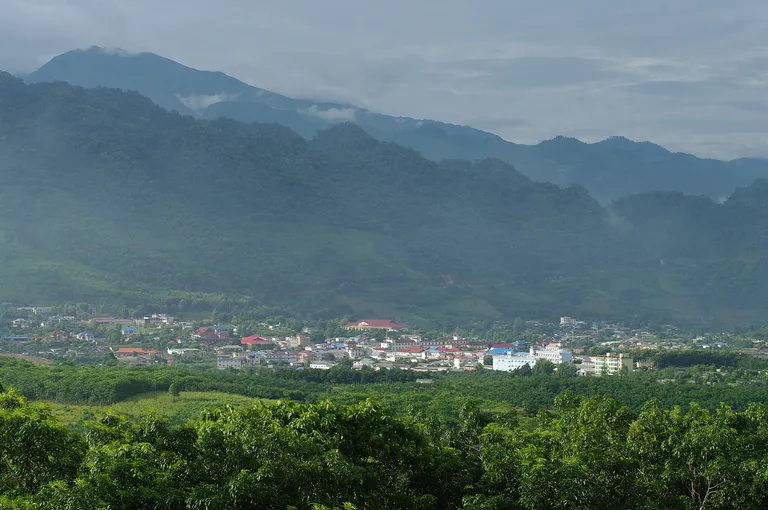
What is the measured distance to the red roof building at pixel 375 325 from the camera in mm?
114637

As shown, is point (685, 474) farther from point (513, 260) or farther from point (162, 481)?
point (513, 260)

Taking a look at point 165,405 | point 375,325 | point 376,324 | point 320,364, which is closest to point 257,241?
point 376,324

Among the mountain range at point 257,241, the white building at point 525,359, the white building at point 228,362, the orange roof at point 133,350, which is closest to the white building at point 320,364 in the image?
the white building at point 228,362

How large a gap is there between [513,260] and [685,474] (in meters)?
160

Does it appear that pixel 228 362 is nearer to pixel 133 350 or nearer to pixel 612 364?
pixel 133 350

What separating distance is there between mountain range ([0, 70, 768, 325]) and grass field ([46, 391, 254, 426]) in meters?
69.7

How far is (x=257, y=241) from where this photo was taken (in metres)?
158

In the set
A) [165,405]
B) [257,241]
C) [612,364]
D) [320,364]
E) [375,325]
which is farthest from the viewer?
[257,241]

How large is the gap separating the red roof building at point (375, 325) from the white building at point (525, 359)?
34526mm

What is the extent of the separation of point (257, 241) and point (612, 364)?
96.9 m

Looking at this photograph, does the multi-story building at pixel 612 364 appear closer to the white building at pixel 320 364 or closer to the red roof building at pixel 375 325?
the white building at pixel 320 364

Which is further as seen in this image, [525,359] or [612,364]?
[525,359]

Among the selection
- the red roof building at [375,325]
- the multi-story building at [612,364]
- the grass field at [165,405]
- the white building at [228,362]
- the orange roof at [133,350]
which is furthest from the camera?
the red roof building at [375,325]

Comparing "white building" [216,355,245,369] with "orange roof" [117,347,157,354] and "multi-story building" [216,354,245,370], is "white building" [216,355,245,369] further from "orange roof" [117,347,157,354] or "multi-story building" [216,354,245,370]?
"orange roof" [117,347,157,354]
